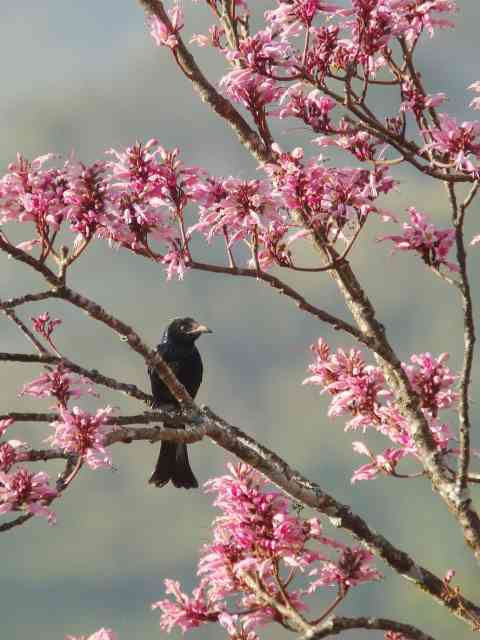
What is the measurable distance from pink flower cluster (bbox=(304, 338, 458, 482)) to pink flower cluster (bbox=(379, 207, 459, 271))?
3.11ft

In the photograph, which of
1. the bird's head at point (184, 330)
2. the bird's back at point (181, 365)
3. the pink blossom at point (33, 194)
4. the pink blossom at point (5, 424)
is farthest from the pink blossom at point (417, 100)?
the bird's back at point (181, 365)

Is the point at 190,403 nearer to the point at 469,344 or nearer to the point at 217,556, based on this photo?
the point at 217,556

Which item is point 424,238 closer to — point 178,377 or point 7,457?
point 7,457

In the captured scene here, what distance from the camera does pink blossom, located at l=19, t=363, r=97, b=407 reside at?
239 inches

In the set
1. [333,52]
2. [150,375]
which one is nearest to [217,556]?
[333,52]

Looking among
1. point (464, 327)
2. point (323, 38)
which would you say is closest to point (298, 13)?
point (323, 38)

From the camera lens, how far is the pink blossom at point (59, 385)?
6.08 meters

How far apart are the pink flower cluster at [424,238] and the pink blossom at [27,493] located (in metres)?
2.97

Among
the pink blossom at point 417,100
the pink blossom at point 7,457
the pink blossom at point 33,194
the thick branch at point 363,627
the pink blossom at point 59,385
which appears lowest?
the thick branch at point 363,627

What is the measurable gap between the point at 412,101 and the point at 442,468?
9.19 feet

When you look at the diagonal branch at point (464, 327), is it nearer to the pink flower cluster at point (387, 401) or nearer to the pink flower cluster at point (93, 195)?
the pink flower cluster at point (387, 401)

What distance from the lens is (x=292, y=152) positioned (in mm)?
5785

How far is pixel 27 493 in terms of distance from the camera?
5078 millimetres

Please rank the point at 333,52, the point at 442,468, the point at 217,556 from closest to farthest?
the point at 217,556 → the point at 333,52 → the point at 442,468
